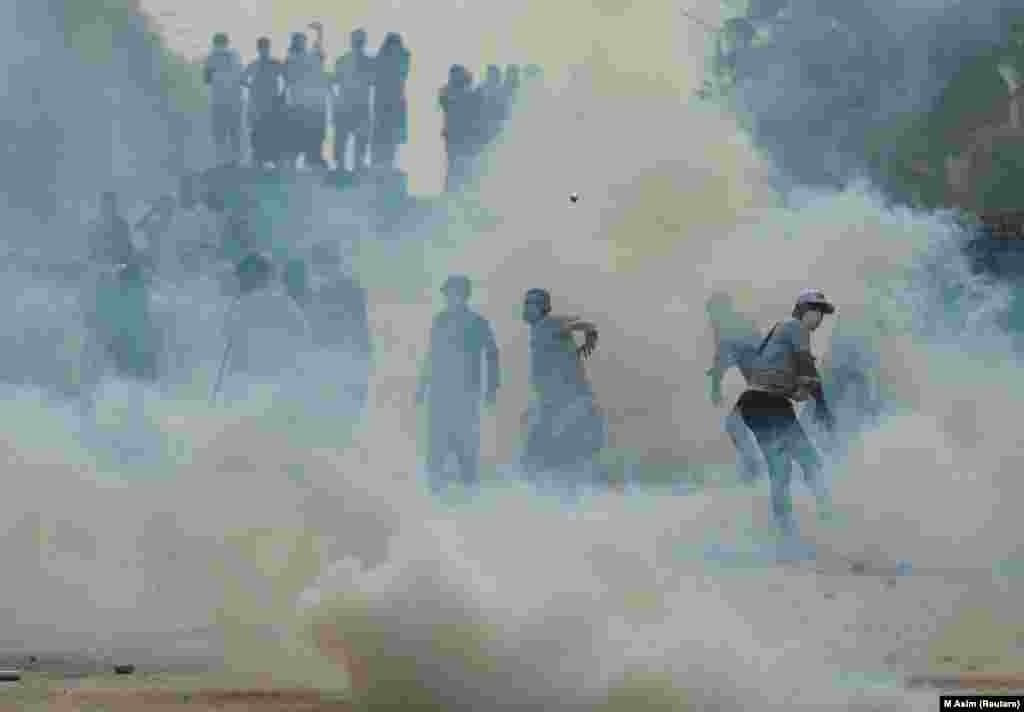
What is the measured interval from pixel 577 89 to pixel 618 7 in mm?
1578

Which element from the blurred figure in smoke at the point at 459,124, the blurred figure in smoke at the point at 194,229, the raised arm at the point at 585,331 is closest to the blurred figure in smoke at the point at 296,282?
the raised arm at the point at 585,331

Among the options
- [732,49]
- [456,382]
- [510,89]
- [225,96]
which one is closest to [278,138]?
[225,96]

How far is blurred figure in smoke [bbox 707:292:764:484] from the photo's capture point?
19.5m

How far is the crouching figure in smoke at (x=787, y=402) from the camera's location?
18484mm

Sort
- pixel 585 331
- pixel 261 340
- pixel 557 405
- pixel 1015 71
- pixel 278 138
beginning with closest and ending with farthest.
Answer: pixel 585 331
pixel 557 405
pixel 261 340
pixel 278 138
pixel 1015 71

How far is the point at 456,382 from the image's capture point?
20.8 meters

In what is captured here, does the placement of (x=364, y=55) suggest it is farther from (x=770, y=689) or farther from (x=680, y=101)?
(x=770, y=689)

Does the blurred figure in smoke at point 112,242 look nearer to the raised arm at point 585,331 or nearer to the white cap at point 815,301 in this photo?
the raised arm at point 585,331

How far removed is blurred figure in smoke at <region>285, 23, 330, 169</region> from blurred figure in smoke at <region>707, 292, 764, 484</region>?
9070 mm

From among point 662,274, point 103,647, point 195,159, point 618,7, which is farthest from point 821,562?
point 195,159

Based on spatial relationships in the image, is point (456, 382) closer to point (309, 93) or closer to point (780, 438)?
point (780, 438)

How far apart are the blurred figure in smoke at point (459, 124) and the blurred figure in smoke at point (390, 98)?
392 millimetres

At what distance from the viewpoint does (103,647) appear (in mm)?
14383

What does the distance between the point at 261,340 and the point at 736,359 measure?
3407 millimetres
